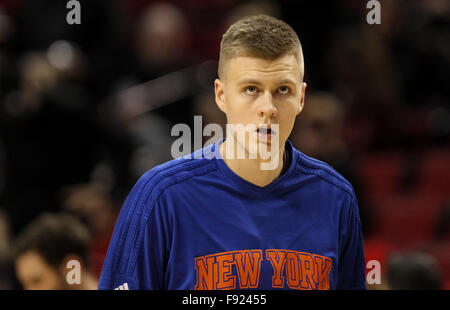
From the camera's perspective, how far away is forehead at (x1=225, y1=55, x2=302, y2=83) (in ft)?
7.83

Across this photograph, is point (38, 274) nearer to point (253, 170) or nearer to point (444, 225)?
point (253, 170)

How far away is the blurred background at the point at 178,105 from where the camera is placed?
17.4 ft

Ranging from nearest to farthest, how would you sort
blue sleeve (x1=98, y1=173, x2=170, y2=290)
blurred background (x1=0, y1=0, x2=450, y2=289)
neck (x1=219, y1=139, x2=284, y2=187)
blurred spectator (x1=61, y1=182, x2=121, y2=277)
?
blue sleeve (x1=98, y1=173, x2=170, y2=290) → neck (x1=219, y1=139, x2=284, y2=187) → blurred spectator (x1=61, y1=182, x2=121, y2=277) → blurred background (x1=0, y1=0, x2=450, y2=289)

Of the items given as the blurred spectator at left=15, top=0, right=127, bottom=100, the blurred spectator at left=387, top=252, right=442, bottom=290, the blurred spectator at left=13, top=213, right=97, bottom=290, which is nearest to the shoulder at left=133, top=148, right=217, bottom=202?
the blurred spectator at left=13, top=213, right=97, bottom=290

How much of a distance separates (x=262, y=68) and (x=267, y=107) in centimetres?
13

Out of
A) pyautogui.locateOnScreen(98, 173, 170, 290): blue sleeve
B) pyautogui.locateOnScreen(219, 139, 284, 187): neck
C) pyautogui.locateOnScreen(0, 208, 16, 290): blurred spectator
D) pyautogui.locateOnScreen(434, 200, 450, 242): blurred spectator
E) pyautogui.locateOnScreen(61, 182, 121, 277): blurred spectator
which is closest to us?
pyautogui.locateOnScreen(98, 173, 170, 290): blue sleeve

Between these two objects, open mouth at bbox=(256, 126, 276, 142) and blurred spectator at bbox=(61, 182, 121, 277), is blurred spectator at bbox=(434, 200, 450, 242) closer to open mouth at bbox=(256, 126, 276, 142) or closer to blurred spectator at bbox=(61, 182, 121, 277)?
blurred spectator at bbox=(61, 182, 121, 277)

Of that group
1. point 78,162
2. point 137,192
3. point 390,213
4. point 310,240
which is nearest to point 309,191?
point 310,240

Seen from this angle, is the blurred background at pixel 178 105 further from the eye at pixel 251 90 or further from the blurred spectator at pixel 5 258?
the eye at pixel 251 90

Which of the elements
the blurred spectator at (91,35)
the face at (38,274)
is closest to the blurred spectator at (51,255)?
the face at (38,274)

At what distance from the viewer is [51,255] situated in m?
3.73

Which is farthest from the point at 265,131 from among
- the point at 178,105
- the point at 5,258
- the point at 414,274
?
the point at 178,105

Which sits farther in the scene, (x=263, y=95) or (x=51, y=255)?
(x=51, y=255)
